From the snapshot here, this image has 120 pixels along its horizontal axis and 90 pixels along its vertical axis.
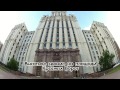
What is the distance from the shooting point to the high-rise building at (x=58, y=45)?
2.90 meters

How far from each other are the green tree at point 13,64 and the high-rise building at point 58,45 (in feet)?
0.22

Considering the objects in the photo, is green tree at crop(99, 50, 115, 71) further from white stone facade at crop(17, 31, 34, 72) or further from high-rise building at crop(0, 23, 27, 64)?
high-rise building at crop(0, 23, 27, 64)

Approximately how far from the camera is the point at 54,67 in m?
2.87

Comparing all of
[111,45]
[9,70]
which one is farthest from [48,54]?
[111,45]

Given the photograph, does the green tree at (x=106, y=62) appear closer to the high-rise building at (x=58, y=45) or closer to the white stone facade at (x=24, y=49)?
the high-rise building at (x=58, y=45)

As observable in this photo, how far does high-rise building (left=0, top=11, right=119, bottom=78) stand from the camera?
2.90 metres

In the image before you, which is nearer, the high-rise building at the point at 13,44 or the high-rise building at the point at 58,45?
the high-rise building at the point at 58,45

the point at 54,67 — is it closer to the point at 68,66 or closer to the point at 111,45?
the point at 68,66

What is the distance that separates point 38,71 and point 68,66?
0.60 m

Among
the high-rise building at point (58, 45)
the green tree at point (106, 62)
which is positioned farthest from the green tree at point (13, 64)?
the green tree at point (106, 62)


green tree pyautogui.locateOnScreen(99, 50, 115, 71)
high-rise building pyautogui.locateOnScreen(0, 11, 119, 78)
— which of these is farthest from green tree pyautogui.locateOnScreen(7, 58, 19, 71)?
green tree pyautogui.locateOnScreen(99, 50, 115, 71)

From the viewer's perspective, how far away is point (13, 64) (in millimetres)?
3055

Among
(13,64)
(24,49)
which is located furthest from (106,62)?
(13,64)
